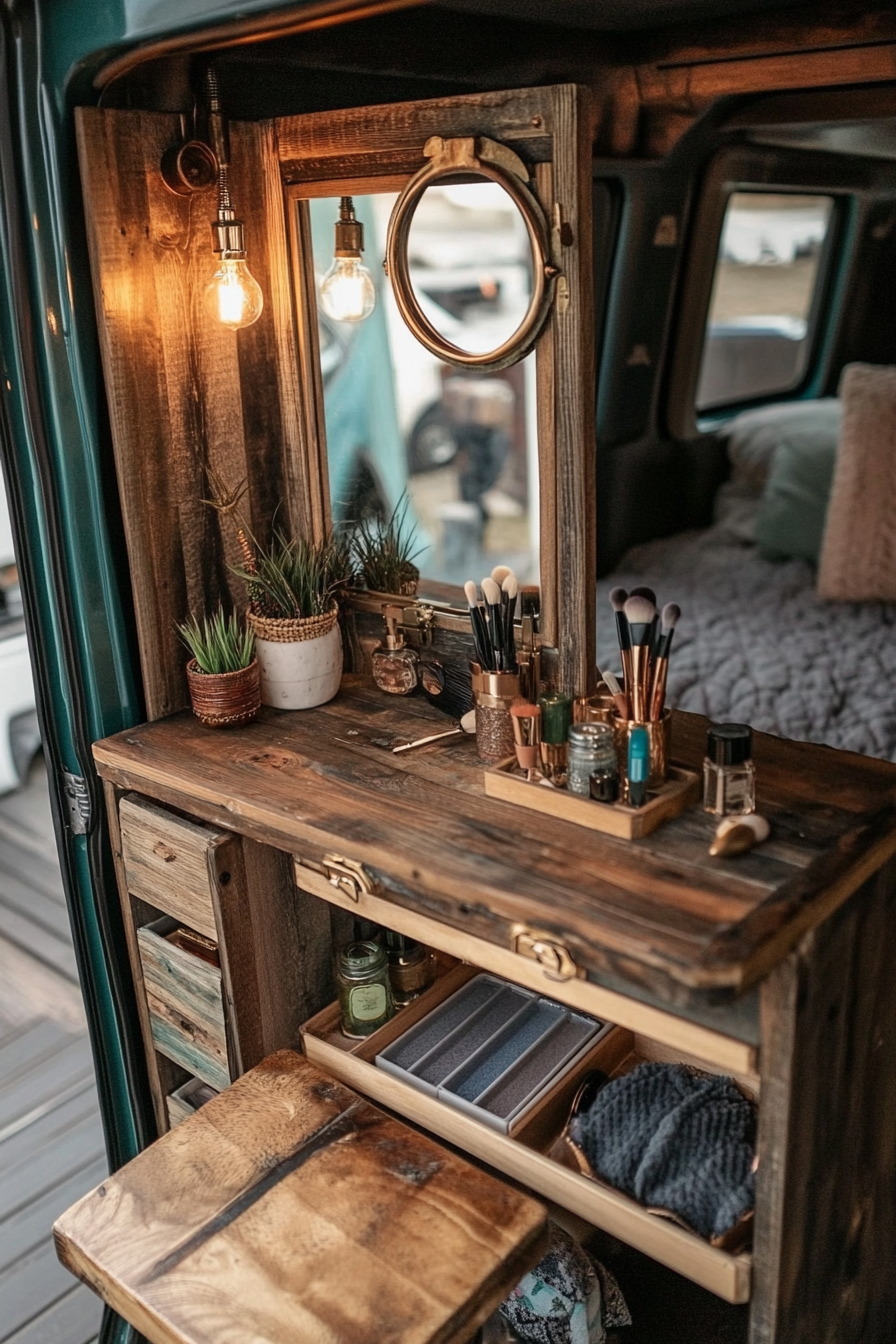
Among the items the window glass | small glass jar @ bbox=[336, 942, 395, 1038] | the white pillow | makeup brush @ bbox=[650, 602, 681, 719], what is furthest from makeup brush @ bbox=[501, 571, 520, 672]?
the white pillow

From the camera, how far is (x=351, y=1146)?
→ 166 cm

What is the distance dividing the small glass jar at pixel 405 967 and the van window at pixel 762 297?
9.28ft

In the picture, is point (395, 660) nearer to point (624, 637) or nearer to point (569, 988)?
point (624, 637)

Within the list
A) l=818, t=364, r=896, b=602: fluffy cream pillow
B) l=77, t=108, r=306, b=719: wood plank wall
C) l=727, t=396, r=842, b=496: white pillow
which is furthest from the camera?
l=727, t=396, r=842, b=496: white pillow

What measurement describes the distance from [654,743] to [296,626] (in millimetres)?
645

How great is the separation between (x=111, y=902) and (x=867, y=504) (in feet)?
7.80

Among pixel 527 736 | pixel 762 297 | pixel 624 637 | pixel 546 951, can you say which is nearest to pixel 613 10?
pixel 624 637

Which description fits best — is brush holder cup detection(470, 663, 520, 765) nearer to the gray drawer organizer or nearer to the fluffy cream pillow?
the gray drawer organizer

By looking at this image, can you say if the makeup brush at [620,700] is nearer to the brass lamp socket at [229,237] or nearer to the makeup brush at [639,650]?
the makeup brush at [639,650]

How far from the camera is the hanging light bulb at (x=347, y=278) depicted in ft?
6.14

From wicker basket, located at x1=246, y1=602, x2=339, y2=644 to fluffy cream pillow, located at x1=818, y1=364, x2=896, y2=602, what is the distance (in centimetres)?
201

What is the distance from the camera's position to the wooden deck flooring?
2.30 metres

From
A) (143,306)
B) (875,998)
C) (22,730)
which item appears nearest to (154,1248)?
(875,998)

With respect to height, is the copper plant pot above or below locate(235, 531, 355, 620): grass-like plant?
below
